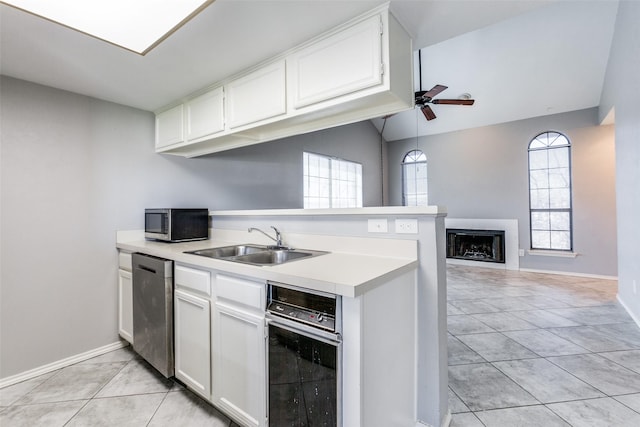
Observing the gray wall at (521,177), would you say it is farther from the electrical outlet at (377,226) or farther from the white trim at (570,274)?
the electrical outlet at (377,226)

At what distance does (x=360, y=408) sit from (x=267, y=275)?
670 millimetres

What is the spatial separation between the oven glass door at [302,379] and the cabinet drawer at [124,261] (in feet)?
5.98

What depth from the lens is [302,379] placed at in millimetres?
1231

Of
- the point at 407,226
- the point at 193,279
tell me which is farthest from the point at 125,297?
the point at 407,226

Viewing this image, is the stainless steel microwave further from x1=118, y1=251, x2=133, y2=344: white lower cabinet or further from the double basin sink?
the double basin sink

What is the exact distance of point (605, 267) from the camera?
4883mm

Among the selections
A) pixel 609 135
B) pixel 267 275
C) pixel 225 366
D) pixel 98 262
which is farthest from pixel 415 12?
pixel 609 135

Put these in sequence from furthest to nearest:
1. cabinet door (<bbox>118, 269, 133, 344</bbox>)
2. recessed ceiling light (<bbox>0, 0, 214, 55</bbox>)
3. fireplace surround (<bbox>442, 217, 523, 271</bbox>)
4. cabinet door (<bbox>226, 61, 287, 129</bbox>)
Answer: fireplace surround (<bbox>442, 217, 523, 271</bbox>) → cabinet door (<bbox>118, 269, 133, 344</bbox>) → cabinet door (<bbox>226, 61, 287, 129</bbox>) → recessed ceiling light (<bbox>0, 0, 214, 55</bbox>)

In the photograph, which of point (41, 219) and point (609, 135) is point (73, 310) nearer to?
point (41, 219)

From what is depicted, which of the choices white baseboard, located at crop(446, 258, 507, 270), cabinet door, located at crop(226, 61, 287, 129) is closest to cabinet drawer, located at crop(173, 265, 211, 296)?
cabinet door, located at crop(226, 61, 287, 129)

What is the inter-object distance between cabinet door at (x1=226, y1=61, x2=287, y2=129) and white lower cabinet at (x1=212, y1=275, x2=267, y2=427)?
3.83 feet

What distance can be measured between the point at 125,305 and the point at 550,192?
22.6ft

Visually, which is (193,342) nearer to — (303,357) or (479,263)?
(303,357)

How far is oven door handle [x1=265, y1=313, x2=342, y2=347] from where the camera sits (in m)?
1.13
